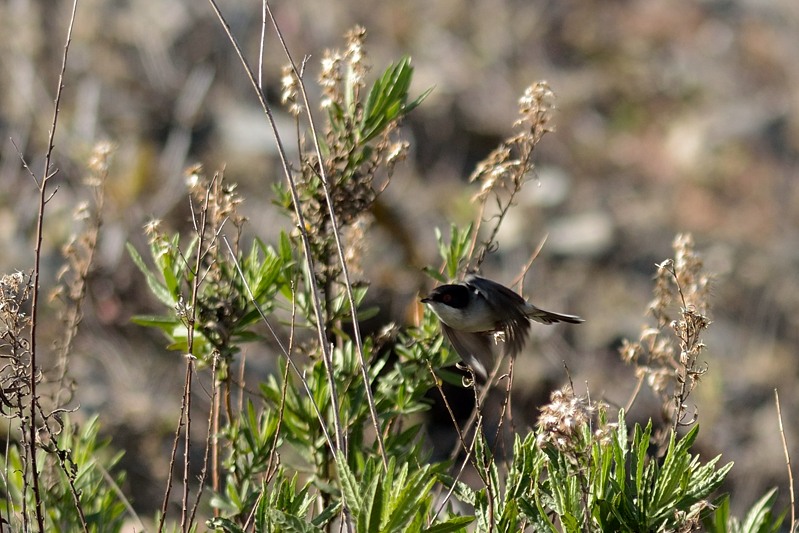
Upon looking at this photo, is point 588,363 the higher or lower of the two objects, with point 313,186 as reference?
higher

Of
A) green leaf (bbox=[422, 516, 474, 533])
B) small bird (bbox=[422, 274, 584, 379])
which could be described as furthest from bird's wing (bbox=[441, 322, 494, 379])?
green leaf (bbox=[422, 516, 474, 533])

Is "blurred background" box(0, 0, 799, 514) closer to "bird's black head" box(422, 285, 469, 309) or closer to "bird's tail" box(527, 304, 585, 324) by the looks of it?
"bird's tail" box(527, 304, 585, 324)

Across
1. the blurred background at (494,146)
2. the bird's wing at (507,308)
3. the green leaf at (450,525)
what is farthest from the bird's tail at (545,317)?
the blurred background at (494,146)

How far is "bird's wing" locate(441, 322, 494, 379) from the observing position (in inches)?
82.7

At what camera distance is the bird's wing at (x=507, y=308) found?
2164 millimetres

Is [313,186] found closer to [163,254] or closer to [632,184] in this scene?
[163,254]

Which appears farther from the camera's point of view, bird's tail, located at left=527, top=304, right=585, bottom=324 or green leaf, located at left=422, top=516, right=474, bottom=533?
bird's tail, located at left=527, top=304, right=585, bottom=324

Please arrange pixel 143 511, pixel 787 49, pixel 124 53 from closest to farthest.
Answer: pixel 143 511
pixel 124 53
pixel 787 49

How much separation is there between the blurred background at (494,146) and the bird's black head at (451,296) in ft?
15.2

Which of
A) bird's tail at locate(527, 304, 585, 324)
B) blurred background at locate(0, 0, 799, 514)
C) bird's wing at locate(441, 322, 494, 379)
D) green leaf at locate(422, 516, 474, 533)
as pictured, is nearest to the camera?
green leaf at locate(422, 516, 474, 533)

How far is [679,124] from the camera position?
11133 millimetres

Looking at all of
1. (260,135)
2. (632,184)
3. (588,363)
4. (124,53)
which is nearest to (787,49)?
(632,184)

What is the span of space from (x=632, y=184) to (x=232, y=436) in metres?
9.13

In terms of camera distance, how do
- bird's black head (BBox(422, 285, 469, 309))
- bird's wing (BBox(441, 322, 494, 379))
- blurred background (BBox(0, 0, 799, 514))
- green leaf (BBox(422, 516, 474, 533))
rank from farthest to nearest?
blurred background (BBox(0, 0, 799, 514)) < bird's black head (BBox(422, 285, 469, 309)) < bird's wing (BBox(441, 322, 494, 379)) < green leaf (BBox(422, 516, 474, 533))
